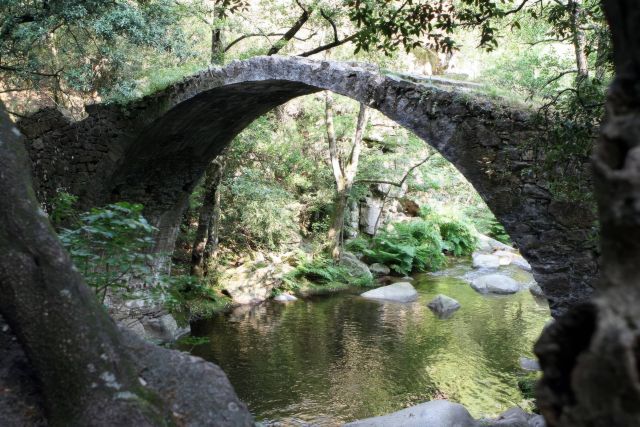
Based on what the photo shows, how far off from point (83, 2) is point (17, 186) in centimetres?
454

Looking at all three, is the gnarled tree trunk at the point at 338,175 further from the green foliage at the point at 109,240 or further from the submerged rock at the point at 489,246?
the green foliage at the point at 109,240

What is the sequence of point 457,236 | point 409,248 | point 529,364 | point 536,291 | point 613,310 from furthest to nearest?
point 457,236 < point 409,248 < point 536,291 < point 529,364 < point 613,310

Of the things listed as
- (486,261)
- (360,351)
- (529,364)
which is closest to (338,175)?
(486,261)

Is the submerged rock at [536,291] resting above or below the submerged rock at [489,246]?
below

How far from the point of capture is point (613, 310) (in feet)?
3.07

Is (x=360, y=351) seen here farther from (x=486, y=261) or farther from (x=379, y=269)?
(x=486, y=261)

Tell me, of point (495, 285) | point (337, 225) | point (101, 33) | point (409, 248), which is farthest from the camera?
point (409, 248)

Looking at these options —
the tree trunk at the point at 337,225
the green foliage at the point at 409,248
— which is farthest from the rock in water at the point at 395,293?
the green foliage at the point at 409,248

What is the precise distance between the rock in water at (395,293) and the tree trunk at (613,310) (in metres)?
10.3

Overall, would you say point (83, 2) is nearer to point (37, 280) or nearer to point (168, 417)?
point (37, 280)

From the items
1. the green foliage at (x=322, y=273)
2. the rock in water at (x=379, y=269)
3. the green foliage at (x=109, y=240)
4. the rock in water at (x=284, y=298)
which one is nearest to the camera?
the green foliage at (x=109, y=240)

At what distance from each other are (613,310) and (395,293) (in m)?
10.6

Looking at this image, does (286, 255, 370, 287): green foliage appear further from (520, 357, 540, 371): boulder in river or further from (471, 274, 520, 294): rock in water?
(520, 357, 540, 371): boulder in river

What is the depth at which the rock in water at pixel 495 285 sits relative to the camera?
11945 millimetres
